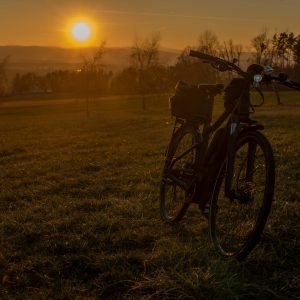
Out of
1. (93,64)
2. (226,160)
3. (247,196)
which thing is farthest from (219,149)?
(93,64)

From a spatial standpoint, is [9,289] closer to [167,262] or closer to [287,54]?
[167,262]

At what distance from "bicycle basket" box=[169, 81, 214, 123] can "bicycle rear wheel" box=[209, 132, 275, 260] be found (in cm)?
65

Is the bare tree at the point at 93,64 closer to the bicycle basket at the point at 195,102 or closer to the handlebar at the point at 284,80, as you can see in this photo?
the bicycle basket at the point at 195,102

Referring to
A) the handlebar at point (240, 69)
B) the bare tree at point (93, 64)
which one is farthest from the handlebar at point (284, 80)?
the bare tree at point (93, 64)

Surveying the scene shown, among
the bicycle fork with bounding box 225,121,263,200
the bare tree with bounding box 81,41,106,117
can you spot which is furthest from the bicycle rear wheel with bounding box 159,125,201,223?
the bare tree with bounding box 81,41,106,117

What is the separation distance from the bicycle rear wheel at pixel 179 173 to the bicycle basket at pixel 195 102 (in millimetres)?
207

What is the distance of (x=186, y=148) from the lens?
5.23 m

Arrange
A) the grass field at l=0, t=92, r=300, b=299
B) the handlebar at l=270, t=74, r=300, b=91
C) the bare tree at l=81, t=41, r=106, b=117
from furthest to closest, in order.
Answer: the bare tree at l=81, t=41, r=106, b=117 < the handlebar at l=270, t=74, r=300, b=91 < the grass field at l=0, t=92, r=300, b=299

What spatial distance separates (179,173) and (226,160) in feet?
4.05

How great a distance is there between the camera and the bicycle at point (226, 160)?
378 centimetres

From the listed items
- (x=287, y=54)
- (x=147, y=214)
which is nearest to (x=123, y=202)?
(x=147, y=214)

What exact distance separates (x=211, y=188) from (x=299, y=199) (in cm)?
209

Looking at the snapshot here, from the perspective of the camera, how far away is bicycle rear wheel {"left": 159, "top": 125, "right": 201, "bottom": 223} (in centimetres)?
491

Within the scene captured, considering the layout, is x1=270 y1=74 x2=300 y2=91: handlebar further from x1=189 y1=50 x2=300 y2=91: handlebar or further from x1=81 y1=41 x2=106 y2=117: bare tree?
x1=81 y1=41 x2=106 y2=117: bare tree
